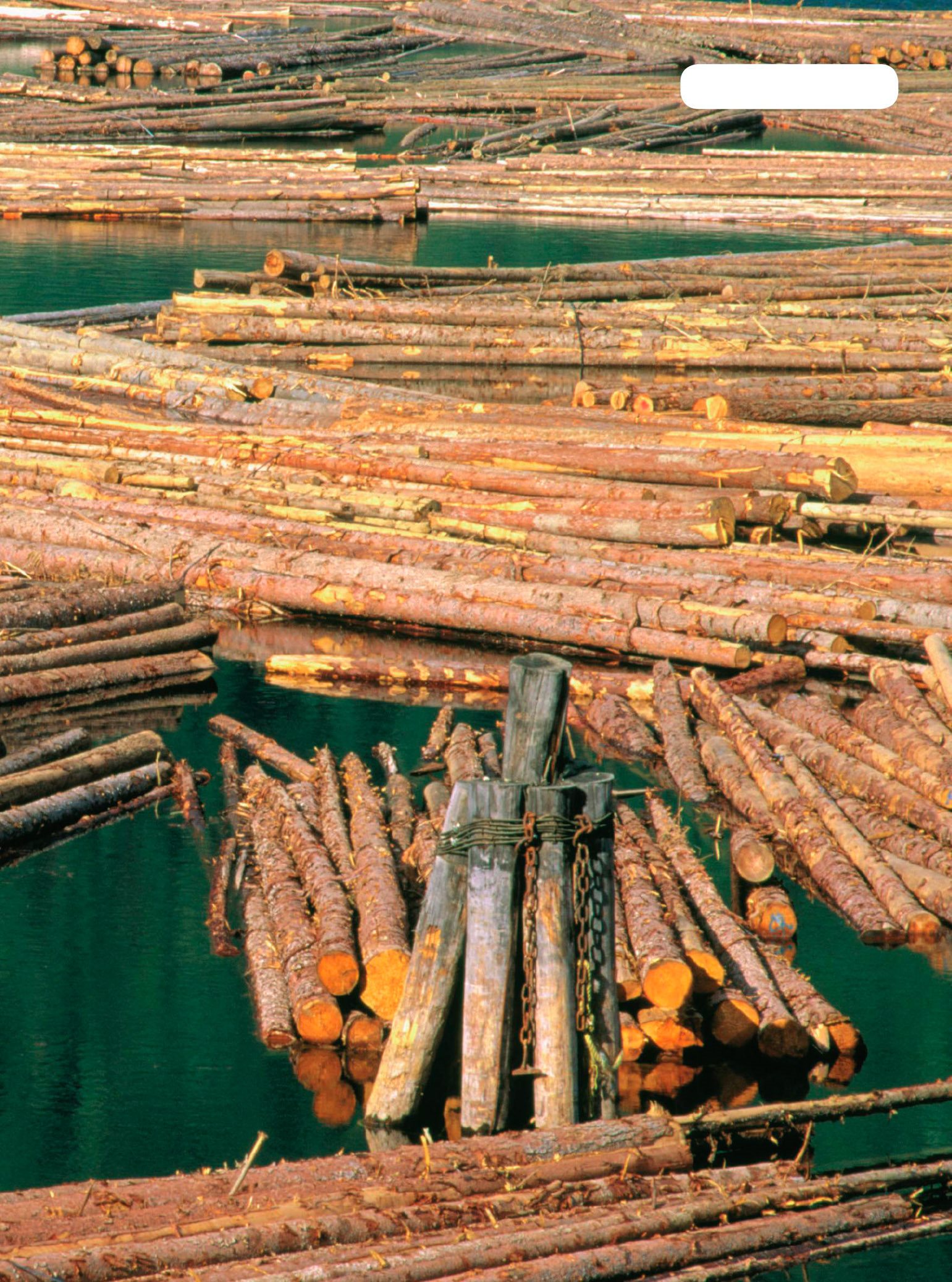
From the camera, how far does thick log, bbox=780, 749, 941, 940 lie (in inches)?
445

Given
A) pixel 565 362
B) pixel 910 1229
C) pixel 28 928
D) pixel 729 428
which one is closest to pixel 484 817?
pixel 910 1229

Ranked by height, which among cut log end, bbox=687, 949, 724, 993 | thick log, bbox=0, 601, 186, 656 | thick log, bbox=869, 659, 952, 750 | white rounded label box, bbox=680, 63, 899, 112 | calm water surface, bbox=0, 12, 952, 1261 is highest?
white rounded label box, bbox=680, 63, 899, 112

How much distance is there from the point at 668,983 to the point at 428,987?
202 cm

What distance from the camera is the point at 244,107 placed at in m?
48.3

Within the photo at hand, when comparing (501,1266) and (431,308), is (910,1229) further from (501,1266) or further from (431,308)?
(431,308)

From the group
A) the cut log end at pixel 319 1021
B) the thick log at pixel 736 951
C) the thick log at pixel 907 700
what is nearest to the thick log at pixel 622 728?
the thick log at pixel 907 700

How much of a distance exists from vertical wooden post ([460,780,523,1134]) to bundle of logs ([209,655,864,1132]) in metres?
0.01

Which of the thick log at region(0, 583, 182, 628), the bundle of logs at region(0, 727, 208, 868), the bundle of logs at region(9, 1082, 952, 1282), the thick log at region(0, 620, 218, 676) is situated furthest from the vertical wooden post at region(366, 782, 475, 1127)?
the thick log at region(0, 583, 182, 628)

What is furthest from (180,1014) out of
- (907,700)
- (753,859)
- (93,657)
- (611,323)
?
(611,323)

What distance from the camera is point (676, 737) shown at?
14.3 m

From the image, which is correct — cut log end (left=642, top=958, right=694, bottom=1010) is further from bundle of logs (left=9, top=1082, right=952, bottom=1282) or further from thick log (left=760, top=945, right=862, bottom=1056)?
bundle of logs (left=9, top=1082, right=952, bottom=1282)

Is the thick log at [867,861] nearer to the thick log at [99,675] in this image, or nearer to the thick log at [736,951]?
the thick log at [736,951]

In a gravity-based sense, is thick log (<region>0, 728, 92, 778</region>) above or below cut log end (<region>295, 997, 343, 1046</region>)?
above

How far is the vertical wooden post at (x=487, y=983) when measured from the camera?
8047 mm
